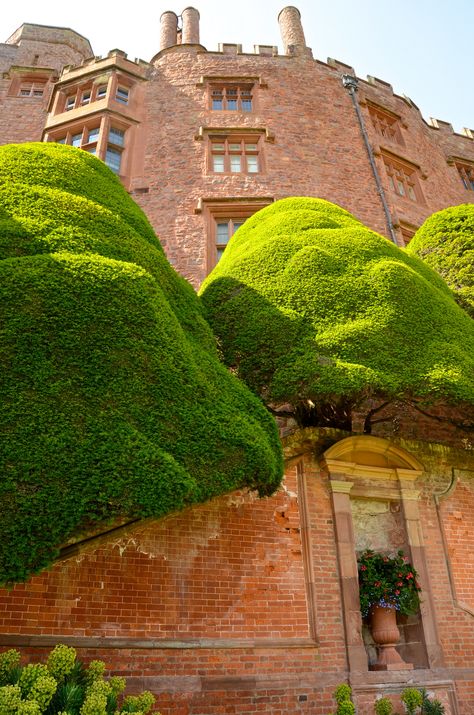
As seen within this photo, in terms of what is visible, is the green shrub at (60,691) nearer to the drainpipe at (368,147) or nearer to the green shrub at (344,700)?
the green shrub at (344,700)

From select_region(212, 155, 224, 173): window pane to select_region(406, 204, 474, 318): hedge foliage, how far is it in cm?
705

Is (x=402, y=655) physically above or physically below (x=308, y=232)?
below

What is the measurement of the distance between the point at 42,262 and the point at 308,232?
5330 mm

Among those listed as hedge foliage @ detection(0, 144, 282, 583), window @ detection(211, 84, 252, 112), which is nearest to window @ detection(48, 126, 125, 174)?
Result: window @ detection(211, 84, 252, 112)

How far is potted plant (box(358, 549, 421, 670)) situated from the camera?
7.52 m

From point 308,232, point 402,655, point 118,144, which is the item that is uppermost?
point 118,144

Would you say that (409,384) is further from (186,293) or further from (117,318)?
(117,318)

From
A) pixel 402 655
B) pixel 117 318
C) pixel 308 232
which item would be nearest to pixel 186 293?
pixel 117 318

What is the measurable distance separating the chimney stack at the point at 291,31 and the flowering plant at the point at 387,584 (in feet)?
62.8

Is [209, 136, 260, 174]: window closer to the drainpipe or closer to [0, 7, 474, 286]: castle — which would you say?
[0, 7, 474, 286]: castle

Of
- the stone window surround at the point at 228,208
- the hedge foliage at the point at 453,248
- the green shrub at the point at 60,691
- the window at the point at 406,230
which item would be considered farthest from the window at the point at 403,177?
the green shrub at the point at 60,691

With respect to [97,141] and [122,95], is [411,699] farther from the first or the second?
[122,95]

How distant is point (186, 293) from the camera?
745cm

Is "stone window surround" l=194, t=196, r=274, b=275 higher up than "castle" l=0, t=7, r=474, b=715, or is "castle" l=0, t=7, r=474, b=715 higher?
"stone window surround" l=194, t=196, r=274, b=275
